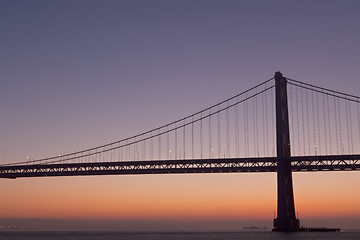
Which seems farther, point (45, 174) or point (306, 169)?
point (45, 174)

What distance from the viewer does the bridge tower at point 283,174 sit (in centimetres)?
6062

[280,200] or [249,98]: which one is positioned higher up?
[249,98]

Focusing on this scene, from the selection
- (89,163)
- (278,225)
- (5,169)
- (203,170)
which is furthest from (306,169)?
(5,169)

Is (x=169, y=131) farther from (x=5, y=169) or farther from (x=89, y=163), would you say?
(x=5, y=169)

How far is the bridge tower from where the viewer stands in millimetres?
60625

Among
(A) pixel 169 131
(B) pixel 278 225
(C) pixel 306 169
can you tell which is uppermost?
(A) pixel 169 131

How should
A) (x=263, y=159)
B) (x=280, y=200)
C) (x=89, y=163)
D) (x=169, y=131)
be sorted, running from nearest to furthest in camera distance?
(x=280, y=200), (x=263, y=159), (x=89, y=163), (x=169, y=131)

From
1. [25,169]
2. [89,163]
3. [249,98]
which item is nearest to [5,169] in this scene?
[25,169]

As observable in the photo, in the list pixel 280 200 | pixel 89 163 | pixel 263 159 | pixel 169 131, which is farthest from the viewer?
pixel 169 131

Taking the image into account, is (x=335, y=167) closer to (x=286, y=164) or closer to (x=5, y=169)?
(x=286, y=164)

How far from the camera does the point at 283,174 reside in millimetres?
60906

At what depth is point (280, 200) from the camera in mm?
60531

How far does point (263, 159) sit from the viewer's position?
213ft

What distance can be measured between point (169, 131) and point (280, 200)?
2360 centimetres
